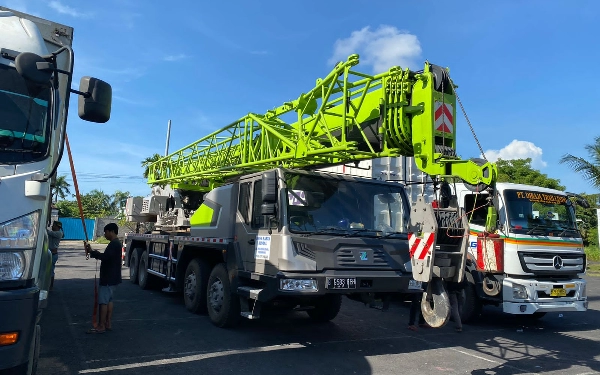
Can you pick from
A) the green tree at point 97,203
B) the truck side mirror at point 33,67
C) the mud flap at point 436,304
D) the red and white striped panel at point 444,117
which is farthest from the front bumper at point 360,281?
the green tree at point 97,203

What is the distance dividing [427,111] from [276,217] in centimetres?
231

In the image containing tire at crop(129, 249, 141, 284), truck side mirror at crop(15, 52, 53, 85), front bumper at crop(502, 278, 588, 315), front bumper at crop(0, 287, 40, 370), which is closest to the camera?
front bumper at crop(0, 287, 40, 370)

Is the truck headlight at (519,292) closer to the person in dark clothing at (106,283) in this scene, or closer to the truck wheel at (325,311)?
the truck wheel at (325,311)

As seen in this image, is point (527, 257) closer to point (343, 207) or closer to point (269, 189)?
point (343, 207)

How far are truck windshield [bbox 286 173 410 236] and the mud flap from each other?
136 cm

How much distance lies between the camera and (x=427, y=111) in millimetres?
5223

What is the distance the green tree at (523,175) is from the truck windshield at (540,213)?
74.7ft

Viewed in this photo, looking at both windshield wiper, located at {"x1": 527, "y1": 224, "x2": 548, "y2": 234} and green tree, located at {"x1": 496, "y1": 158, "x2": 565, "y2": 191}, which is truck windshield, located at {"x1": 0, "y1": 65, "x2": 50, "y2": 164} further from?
green tree, located at {"x1": 496, "y1": 158, "x2": 565, "y2": 191}

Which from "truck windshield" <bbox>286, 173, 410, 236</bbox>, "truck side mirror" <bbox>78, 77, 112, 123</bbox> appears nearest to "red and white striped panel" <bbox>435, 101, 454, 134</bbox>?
"truck windshield" <bbox>286, 173, 410, 236</bbox>

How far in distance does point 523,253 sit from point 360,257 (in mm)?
3460

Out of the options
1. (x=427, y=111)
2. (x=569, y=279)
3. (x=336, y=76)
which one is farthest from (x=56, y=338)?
(x=569, y=279)

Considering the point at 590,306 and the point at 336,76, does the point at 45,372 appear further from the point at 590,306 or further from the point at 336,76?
the point at 590,306

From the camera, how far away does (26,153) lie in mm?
3424

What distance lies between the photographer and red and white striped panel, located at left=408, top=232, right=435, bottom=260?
4855mm
